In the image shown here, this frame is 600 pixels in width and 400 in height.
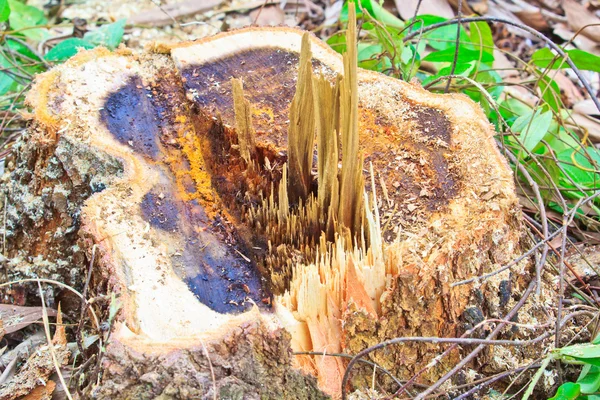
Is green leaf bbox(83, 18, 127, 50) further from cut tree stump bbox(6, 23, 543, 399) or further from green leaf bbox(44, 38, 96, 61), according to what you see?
cut tree stump bbox(6, 23, 543, 399)

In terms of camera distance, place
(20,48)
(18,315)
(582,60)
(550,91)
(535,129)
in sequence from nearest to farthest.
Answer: (18,315), (535,129), (582,60), (550,91), (20,48)

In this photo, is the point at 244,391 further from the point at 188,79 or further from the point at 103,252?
the point at 188,79

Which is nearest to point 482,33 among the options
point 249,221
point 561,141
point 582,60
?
point 582,60

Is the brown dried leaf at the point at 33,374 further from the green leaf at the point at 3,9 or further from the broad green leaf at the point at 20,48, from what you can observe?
the broad green leaf at the point at 20,48

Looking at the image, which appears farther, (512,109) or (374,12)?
(512,109)

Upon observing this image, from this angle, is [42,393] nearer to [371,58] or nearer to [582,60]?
[371,58]

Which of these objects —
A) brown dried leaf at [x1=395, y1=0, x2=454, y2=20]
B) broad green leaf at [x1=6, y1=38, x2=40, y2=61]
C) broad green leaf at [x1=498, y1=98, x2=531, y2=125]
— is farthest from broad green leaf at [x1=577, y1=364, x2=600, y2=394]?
broad green leaf at [x1=6, y1=38, x2=40, y2=61]
